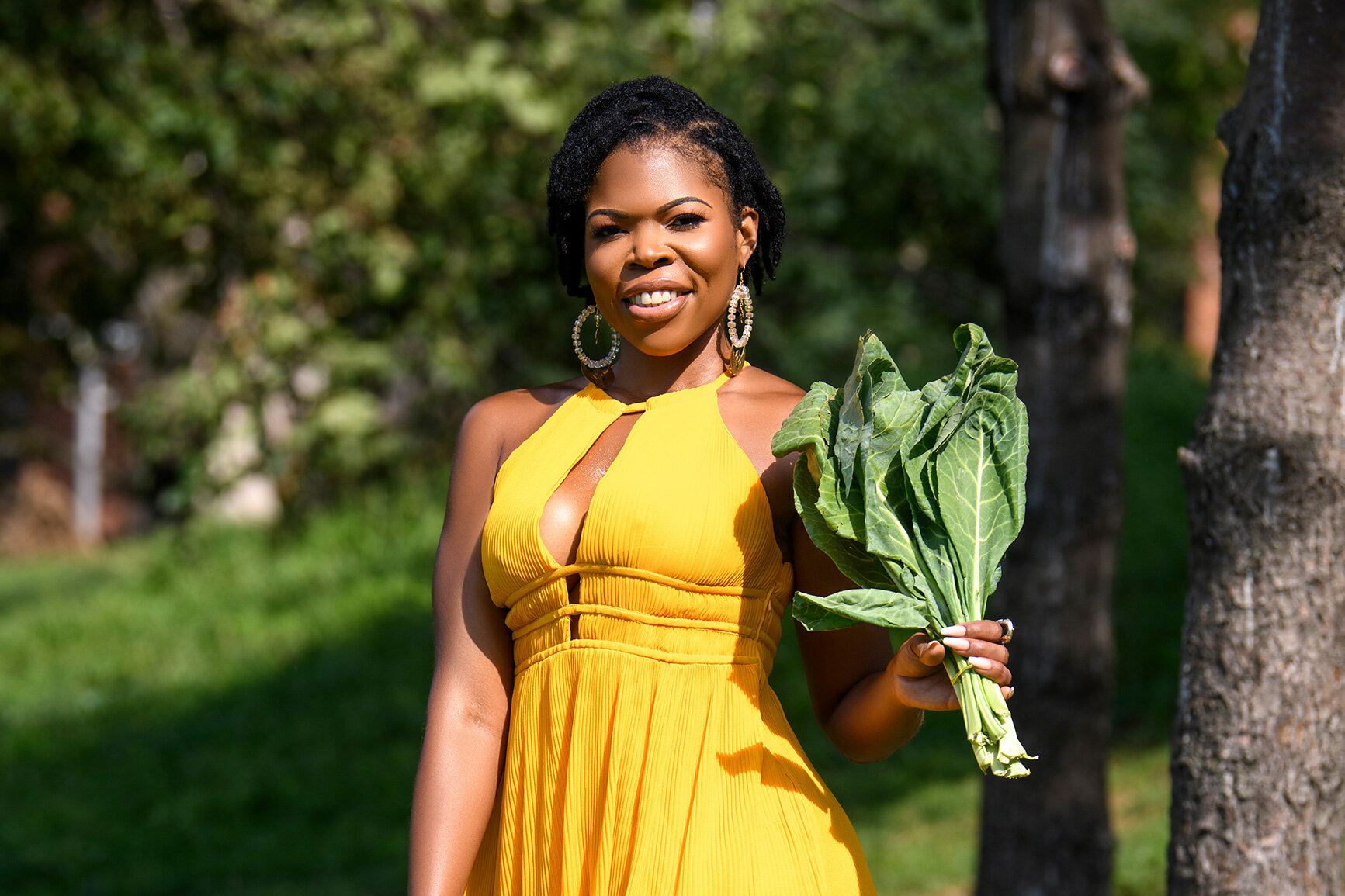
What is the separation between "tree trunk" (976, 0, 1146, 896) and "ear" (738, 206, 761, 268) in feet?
5.82

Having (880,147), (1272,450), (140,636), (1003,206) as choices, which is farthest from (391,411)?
(1272,450)

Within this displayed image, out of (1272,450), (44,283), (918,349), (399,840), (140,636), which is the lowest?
(399,840)

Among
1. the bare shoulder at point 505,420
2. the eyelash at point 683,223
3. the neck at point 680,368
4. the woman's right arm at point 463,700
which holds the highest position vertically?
the eyelash at point 683,223

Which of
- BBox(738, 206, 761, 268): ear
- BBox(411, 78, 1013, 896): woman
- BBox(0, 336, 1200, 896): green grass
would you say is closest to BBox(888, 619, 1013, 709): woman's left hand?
BBox(411, 78, 1013, 896): woman

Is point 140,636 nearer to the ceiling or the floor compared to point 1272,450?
nearer to the ceiling

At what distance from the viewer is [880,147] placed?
8.38m

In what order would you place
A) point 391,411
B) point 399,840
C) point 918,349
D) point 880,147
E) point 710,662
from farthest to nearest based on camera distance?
point 391,411 → point 880,147 → point 918,349 → point 399,840 → point 710,662

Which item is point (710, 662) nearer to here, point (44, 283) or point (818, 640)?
point (818, 640)

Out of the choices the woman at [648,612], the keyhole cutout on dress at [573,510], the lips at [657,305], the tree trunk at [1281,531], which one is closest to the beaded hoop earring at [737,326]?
the woman at [648,612]

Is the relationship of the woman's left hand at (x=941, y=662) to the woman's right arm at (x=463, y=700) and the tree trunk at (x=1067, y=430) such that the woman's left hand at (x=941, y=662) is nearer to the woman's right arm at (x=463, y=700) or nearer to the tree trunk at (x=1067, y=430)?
the woman's right arm at (x=463, y=700)

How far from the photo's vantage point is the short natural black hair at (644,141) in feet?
7.30

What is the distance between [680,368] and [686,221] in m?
0.26

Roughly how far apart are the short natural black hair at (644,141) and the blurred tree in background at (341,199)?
3.21m

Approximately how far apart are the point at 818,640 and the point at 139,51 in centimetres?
464
